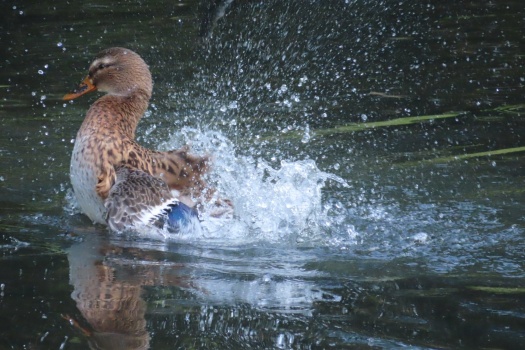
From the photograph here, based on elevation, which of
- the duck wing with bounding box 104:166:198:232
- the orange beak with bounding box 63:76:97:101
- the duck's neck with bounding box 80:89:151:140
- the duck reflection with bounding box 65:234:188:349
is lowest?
the duck reflection with bounding box 65:234:188:349

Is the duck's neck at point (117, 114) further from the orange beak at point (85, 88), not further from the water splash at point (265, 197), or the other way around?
the water splash at point (265, 197)

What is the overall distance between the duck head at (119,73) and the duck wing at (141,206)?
1069mm

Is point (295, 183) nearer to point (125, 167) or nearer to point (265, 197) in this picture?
point (265, 197)

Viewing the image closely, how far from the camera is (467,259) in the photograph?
19.2ft

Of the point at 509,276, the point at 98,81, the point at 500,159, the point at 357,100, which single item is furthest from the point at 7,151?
the point at 509,276

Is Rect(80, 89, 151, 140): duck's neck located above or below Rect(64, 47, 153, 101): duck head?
below

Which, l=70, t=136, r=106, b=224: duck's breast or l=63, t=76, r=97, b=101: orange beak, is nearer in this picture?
l=70, t=136, r=106, b=224: duck's breast

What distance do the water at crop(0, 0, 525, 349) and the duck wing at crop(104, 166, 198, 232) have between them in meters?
0.13

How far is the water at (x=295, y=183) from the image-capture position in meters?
4.78

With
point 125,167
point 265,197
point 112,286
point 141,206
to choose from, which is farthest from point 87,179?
point 112,286

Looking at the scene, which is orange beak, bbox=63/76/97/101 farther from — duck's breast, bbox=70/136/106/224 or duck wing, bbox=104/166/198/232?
duck wing, bbox=104/166/198/232

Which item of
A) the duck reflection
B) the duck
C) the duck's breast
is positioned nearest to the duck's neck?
the duck

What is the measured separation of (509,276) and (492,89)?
16.0 feet

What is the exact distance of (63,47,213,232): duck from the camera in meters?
6.55
